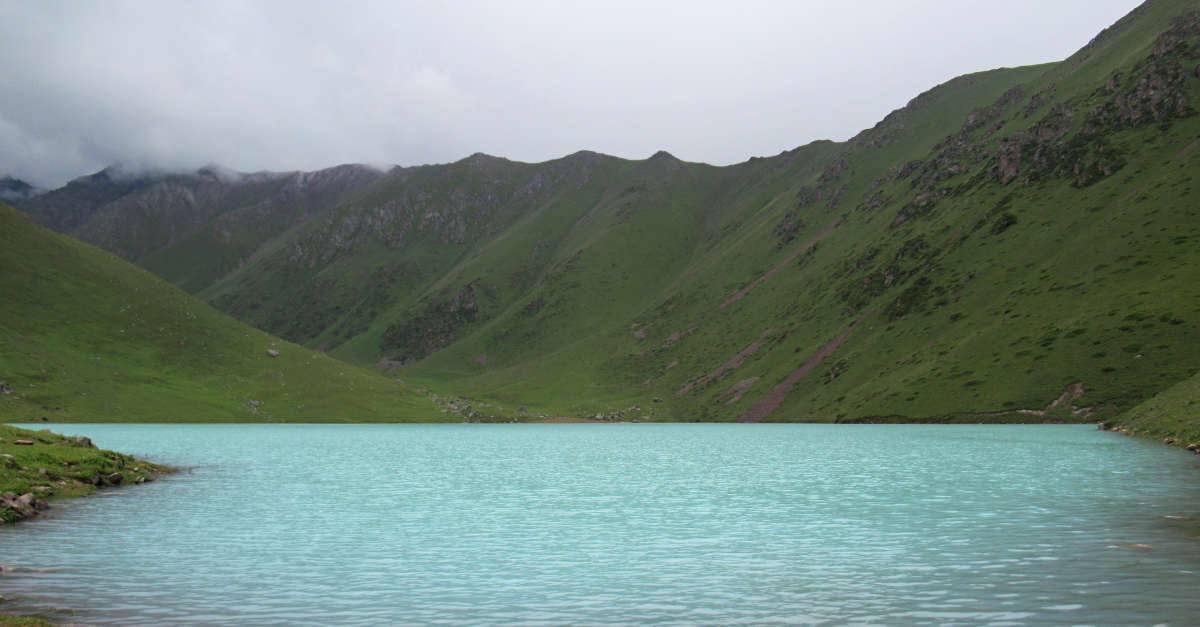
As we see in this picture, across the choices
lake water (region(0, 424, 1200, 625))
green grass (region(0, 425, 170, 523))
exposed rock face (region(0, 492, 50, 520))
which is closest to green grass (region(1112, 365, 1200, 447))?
lake water (region(0, 424, 1200, 625))

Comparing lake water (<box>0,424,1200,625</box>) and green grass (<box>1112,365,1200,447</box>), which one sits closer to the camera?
lake water (<box>0,424,1200,625</box>)

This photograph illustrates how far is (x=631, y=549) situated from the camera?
2823 centimetres

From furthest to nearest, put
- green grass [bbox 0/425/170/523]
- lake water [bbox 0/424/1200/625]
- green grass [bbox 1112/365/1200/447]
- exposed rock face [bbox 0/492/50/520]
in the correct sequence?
green grass [bbox 1112/365/1200/447]
green grass [bbox 0/425/170/523]
exposed rock face [bbox 0/492/50/520]
lake water [bbox 0/424/1200/625]

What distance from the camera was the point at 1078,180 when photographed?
189125mm

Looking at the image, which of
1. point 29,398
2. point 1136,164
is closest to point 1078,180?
point 1136,164

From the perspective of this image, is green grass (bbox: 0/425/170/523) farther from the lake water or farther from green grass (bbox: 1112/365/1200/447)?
green grass (bbox: 1112/365/1200/447)

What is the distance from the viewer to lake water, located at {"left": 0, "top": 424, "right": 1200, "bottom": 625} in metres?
19.4

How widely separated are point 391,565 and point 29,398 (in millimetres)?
173599

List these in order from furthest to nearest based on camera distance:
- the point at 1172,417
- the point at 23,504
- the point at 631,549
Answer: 1. the point at 1172,417
2. the point at 23,504
3. the point at 631,549

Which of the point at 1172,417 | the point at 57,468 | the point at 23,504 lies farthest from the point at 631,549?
the point at 1172,417

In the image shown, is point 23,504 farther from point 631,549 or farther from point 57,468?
point 631,549

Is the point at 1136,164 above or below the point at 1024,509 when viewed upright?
above

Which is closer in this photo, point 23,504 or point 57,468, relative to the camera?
point 23,504

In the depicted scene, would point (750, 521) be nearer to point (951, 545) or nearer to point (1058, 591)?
point (951, 545)
